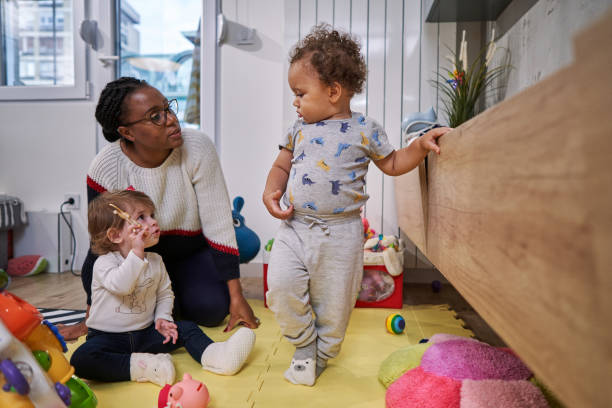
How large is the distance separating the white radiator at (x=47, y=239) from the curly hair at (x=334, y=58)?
6.41 ft

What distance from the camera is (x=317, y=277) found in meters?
1.10

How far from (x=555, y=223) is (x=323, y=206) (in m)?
0.69

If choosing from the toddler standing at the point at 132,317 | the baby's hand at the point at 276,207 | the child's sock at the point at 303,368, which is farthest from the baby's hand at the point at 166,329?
the baby's hand at the point at 276,207

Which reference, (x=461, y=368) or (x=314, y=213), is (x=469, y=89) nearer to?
(x=314, y=213)

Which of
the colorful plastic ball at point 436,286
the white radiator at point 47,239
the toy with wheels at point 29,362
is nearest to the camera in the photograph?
the toy with wheels at point 29,362

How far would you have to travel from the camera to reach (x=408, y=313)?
1.67m

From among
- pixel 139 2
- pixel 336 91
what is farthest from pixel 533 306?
pixel 139 2

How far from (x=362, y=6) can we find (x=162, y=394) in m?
1.91

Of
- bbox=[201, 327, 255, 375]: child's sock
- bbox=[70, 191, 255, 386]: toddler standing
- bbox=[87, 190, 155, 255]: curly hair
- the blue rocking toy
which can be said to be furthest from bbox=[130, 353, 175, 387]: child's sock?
the blue rocking toy

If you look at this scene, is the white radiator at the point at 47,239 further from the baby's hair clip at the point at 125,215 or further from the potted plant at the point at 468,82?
the potted plant at the point at 468,82

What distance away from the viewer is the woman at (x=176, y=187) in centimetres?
134

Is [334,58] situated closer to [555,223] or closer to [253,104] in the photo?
[555,223]

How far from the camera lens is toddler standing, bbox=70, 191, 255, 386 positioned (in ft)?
3.48

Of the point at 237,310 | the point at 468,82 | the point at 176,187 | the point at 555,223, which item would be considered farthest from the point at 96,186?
the point at 468,82
